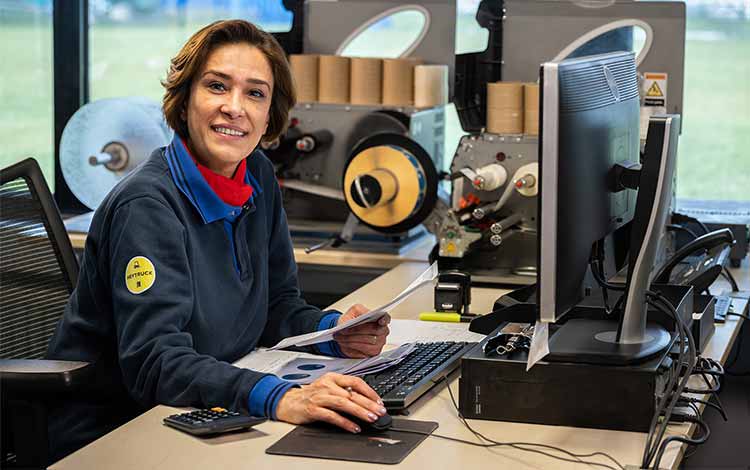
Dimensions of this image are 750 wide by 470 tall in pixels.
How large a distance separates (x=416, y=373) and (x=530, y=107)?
4.01 ft

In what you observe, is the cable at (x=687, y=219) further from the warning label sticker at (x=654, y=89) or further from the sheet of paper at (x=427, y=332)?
the sheet of paper at (x=427, y=332)

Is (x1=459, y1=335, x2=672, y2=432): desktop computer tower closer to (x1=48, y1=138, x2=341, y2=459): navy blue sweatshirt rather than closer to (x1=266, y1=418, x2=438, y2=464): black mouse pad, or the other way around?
(x1=266, y1=418, x2=438, y2=464): black mouse pad

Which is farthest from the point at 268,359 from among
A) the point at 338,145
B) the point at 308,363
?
the point at 338,145

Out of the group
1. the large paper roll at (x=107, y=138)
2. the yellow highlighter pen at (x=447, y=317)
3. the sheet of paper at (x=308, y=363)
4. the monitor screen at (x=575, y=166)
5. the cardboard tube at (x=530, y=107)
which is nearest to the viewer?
the monitor screen at (x=575, y=166)

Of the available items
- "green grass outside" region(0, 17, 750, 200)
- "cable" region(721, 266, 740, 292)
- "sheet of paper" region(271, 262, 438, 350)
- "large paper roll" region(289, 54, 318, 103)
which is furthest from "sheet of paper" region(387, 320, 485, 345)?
"green grass outside" region(0, 17, 750, 200)

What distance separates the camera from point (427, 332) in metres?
2.15

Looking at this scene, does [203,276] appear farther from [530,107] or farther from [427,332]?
[530,107]

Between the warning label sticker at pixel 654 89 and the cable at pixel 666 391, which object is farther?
the warning label sticker at pixel 654 89

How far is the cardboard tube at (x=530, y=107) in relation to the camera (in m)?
2.79

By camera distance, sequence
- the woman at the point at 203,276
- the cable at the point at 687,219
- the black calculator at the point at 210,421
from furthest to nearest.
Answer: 1. the cable at the point at 687,219
2. the woman at the point at 203,276
3. the black calculator at the point at 210,421

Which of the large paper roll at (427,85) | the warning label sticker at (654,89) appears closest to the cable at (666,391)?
the warning label sticker at (654,89)

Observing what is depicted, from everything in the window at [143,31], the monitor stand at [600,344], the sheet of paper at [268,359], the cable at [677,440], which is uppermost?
the window at [143,31]

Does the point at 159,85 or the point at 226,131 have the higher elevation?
the point at 159,85

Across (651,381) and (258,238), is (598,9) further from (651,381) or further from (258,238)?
(651,381)
